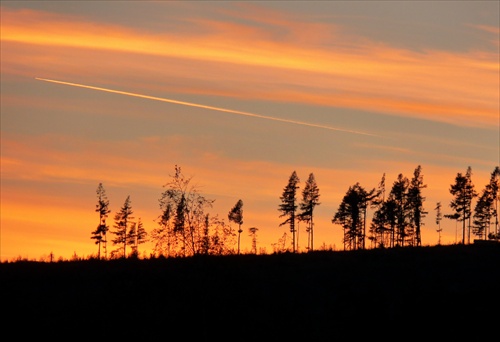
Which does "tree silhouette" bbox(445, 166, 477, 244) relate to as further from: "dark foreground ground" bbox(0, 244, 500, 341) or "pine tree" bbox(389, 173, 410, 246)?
"dark foreground ground" bbox(0, 244, 500, 341)

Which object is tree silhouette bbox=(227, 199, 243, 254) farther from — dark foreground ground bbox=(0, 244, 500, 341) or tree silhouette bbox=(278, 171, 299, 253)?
dark foreground ground bbox=(0, 244, 500, 341)

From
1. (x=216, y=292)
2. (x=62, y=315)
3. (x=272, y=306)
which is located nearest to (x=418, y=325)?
(x=272, y=306)

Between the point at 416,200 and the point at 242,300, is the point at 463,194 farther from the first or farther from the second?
the point at 242,300

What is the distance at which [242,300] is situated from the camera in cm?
3494

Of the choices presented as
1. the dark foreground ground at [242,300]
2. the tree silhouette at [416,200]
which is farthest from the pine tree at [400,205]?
the dark foreground ground at [242,300]

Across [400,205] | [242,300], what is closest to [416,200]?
[400,205]

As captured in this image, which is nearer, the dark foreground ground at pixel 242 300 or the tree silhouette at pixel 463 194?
the dark foreground ground at pixel 242 300

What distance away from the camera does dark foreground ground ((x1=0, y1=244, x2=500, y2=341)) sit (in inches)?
1321

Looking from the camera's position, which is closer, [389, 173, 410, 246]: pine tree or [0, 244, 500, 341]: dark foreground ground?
[0, 244, 500, 341]: dark foreground ground

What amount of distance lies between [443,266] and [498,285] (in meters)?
2.97

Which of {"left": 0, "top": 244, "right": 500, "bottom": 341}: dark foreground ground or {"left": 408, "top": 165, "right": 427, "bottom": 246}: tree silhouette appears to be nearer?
{"left": 0, "top": 244, "right": 500, "bottom": 341}: dark foreground ground

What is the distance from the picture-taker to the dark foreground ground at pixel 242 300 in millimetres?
33562

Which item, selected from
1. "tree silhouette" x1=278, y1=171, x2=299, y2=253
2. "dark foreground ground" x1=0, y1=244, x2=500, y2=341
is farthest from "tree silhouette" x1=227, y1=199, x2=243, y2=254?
"dark foreground ground" x1=0, y1=244, x2=500, y2=341

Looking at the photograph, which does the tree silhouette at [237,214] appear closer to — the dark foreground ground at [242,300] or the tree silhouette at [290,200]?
the tree silhouette at [290,200]
